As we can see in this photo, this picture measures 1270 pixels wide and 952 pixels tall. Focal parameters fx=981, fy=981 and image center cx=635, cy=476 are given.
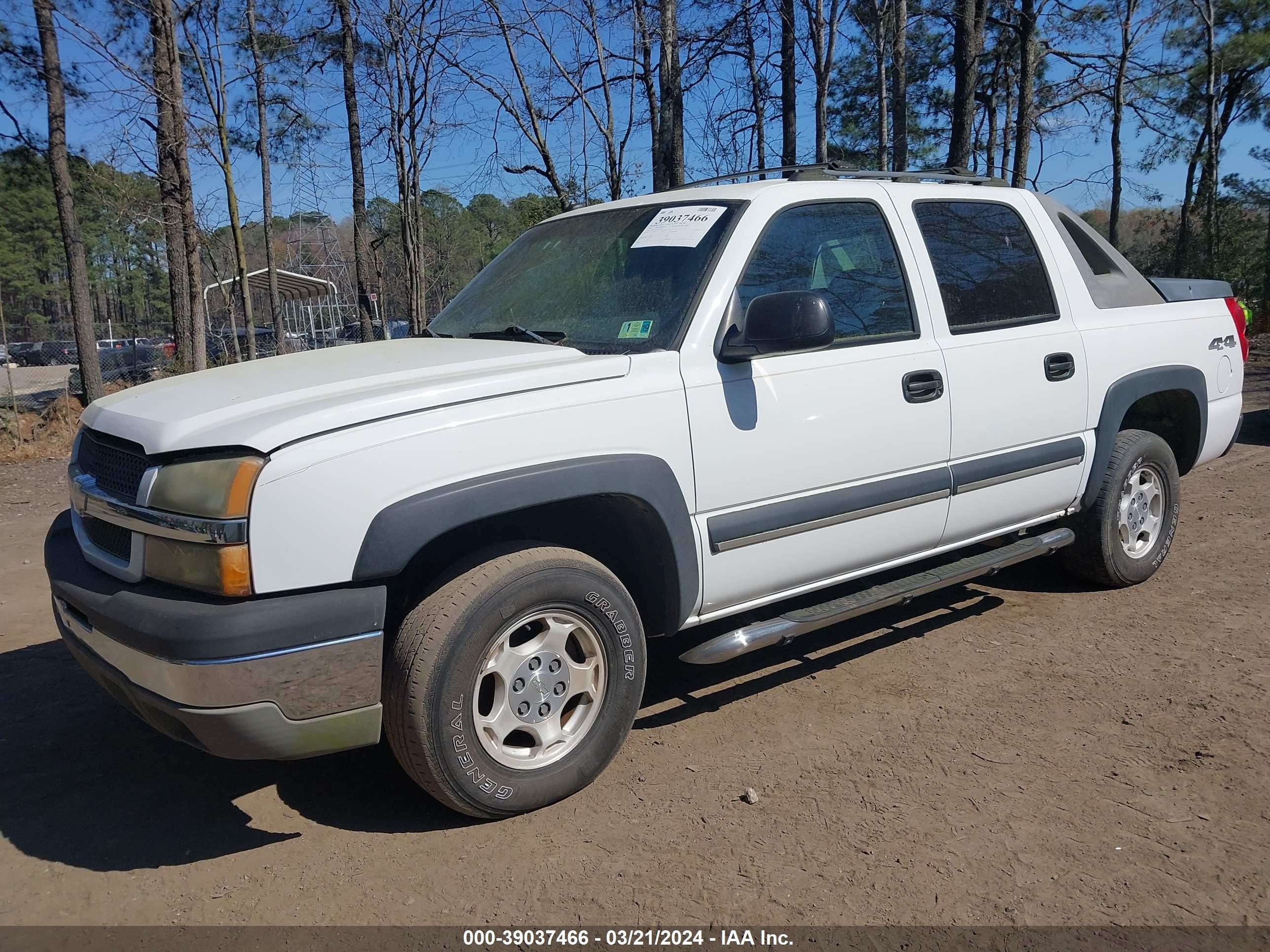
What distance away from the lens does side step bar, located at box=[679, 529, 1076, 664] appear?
10.9ft

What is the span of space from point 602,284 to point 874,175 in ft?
4.26

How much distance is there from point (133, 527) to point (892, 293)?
2.81 m

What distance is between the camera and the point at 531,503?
9.42 ft

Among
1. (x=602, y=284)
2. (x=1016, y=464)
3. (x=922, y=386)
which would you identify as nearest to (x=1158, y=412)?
(x=1016, y=464)

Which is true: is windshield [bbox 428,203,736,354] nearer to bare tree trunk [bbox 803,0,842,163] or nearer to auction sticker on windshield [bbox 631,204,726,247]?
auction sticker on windshield [bbox 631,204,726,247]

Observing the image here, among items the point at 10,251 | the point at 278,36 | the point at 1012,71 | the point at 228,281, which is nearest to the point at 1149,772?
the point at 278,36

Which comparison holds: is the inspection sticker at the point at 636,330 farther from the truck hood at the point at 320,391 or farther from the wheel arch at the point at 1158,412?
the wheel arch at the point at 1158,412

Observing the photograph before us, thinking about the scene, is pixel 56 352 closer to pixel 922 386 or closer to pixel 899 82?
pixel 899 82

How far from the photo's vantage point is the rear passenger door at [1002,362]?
13.1ft

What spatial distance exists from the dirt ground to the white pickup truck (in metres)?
0.33

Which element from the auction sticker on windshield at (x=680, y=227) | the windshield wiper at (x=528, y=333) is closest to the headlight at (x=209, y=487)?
the windshield wiper at (x=528, y=333)

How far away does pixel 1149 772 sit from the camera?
3.22 m

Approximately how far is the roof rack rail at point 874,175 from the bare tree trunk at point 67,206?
422 inches

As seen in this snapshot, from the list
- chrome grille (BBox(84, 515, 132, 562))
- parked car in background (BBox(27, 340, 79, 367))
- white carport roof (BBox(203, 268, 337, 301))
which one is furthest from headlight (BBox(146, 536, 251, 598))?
parked car in background (BBox(27, 340, 79, 367))
